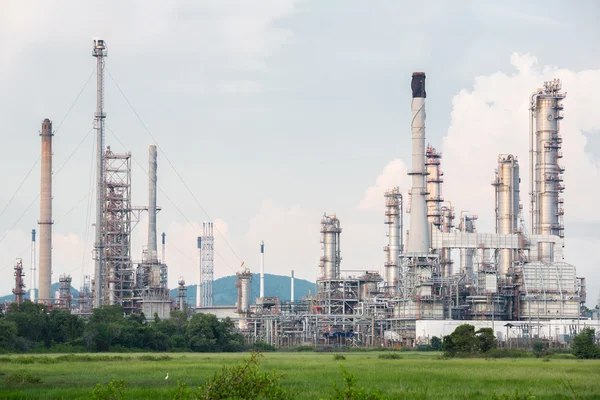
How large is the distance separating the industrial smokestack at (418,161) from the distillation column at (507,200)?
54.9 feet

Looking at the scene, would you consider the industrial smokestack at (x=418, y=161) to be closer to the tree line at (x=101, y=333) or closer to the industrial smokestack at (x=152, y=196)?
the tree line at (x=101, y=333)

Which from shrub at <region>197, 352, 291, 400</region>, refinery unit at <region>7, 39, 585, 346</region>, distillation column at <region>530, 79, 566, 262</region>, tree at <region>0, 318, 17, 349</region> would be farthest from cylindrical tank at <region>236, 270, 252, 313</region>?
shrub at <region>197, 352, 291, 400</region>

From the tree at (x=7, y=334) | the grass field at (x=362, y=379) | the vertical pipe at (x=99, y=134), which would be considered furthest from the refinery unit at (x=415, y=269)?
the grass field at (x=362, y=379)

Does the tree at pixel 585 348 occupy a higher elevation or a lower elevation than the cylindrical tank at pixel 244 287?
lower

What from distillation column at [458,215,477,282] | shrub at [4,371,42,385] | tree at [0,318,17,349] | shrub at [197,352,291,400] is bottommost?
tree at [0,318,17,349]

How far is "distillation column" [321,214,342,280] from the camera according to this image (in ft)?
421

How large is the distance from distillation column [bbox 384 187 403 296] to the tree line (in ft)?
142

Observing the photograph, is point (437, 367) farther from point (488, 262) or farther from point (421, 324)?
point (488, 262)

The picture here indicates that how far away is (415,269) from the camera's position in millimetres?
111688

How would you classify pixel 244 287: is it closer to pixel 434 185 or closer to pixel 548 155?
pixel 434 185

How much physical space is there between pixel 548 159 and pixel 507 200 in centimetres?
912

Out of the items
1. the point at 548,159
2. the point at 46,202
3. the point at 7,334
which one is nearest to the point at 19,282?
the point at 46,202

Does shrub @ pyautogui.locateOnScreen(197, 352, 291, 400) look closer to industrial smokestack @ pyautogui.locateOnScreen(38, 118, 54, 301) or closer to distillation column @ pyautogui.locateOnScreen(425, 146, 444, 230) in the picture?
industrial smokestack @ pyautogui.locateOnScreen(38, 118, 54, 301)

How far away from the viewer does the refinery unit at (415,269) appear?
109250 millimetres
